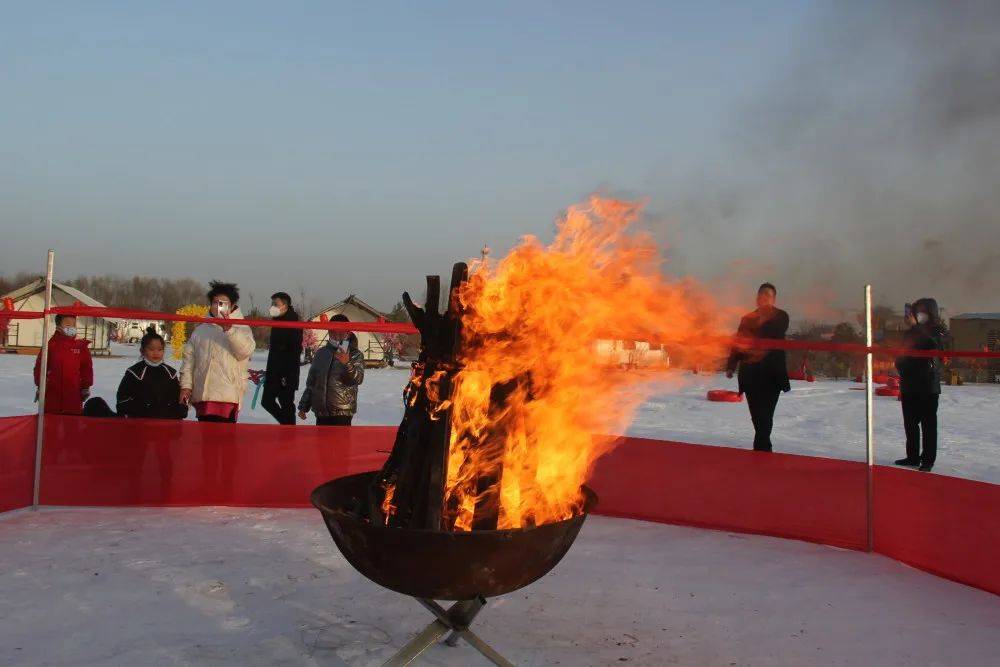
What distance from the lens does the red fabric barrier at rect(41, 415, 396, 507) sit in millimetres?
5359

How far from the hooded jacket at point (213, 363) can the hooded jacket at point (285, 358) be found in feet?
3.40

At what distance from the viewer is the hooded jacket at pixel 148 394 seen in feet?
19.2

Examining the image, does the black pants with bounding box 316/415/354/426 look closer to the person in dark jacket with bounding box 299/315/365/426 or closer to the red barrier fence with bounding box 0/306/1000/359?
the person in dark jacket with bounding box 299/315/365/426

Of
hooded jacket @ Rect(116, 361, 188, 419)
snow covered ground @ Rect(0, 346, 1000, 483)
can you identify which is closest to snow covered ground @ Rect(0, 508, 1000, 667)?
hooded jacket @ Rect(116, 361, 188, 419)

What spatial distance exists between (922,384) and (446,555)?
7.49m

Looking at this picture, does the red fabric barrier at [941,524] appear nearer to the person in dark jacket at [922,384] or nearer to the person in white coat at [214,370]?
the person in dark jacket at [922,384]

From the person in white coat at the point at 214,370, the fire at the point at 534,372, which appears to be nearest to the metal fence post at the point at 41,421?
the person in white coat at the point at 214,370

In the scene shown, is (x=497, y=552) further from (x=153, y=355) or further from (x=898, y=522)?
(x=153, y=355)

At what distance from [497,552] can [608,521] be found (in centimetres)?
346

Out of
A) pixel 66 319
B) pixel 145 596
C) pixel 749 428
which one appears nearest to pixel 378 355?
pixel 749 428

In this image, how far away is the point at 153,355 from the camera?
595cm

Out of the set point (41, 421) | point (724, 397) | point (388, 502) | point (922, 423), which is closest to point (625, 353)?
point (388, 502)

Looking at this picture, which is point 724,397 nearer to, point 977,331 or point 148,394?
point 148,394

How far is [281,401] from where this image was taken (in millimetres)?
7316
